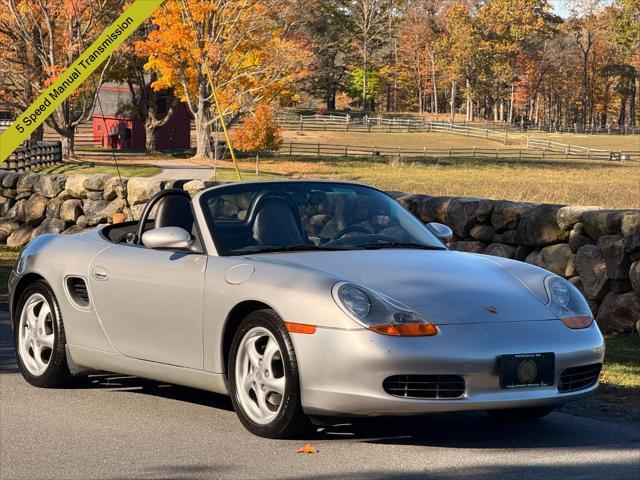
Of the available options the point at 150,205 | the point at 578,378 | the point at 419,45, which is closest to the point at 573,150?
the point at 419,45

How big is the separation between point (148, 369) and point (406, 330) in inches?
78.7

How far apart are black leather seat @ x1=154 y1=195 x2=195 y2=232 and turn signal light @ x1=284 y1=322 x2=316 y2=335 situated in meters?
1.87

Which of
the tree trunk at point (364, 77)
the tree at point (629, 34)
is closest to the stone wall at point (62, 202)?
the tree trunk at point (364, 77)

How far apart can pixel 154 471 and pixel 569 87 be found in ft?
449

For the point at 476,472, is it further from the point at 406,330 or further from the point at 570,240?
the point at 570,240

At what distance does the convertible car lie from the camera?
6.14 m

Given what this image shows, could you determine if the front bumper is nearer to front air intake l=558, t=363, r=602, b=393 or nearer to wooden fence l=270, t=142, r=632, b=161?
front air intake l=558, t=363, r=602, b=393

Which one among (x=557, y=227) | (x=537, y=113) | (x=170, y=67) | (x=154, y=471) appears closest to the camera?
(x=154, y=471)

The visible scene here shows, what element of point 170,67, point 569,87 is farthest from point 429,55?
point 170,67

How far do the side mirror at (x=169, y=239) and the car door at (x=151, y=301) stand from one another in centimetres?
8

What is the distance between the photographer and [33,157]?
145 feet

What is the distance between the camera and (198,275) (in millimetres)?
7078

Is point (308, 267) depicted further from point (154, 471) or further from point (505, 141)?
point (505, 141)

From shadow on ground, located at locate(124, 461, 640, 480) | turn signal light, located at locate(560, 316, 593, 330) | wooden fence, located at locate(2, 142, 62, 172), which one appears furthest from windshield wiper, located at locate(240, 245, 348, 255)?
wooden fence, located at locate(2, 142, 62, 172)
